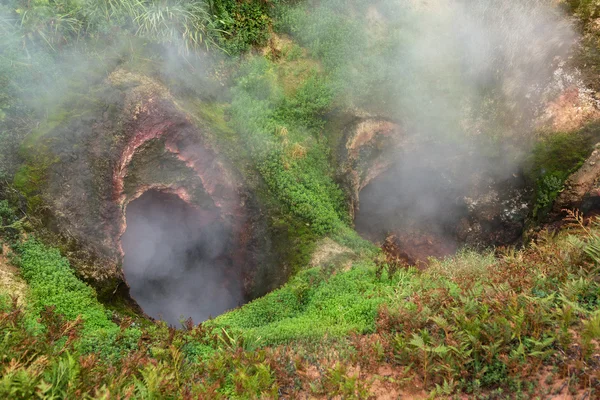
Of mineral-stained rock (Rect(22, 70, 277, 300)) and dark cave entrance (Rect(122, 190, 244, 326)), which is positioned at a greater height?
mineral-stained rock (Rect(22, 70, 277, 300))

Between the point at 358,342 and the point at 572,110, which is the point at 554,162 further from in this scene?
the point at 358,342

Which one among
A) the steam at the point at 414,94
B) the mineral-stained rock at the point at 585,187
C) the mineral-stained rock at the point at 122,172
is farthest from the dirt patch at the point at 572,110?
the mineral-stained rock at the point at 122,172

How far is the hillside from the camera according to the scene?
5.41m

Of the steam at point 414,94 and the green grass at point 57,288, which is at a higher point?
the steam at point 414,94

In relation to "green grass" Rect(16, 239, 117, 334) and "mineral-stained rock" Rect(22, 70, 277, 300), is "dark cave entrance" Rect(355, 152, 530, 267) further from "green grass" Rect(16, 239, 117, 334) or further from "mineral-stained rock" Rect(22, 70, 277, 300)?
"green grass" Rect(16, 239, 117, 334)

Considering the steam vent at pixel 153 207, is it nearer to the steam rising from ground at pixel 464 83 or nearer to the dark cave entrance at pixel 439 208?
the dark cave entrance at pixel 439 208

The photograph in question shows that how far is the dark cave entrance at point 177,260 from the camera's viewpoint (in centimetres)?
1147

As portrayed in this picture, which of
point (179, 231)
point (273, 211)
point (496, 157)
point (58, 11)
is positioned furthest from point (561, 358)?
point (58, 11)

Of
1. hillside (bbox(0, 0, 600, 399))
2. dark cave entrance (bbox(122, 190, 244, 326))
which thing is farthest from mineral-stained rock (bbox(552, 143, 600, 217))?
dark cave entrance (bbox(122, 190, 244, 326))

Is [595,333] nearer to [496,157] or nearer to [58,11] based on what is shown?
[496,157]

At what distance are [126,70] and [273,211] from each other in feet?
17.0

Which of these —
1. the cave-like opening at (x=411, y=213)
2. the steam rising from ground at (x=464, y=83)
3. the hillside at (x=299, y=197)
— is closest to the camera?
the hillside at (x=299, y=197)

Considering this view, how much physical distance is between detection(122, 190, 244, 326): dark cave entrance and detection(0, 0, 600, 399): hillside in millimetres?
64

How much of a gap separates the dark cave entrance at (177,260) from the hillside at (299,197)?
2.5 inches
